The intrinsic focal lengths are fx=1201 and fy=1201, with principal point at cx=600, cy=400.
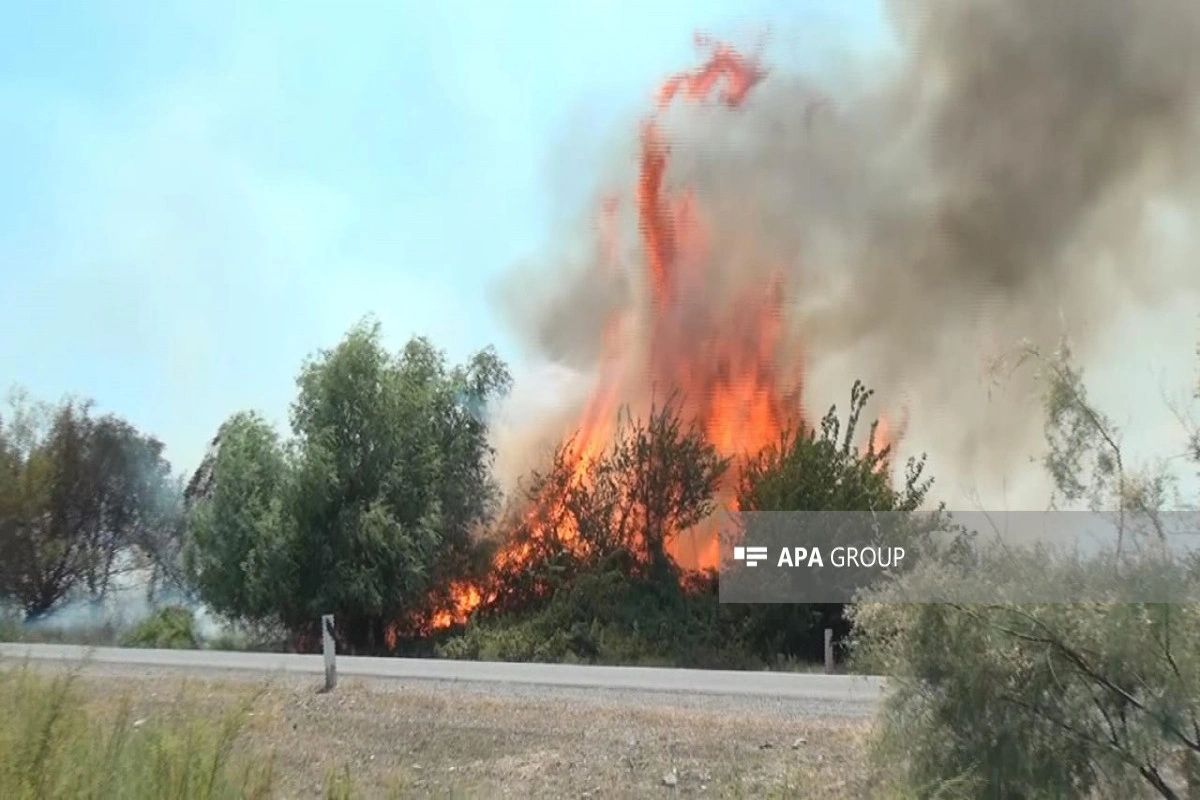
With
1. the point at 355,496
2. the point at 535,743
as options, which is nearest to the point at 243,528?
the point at 355,496

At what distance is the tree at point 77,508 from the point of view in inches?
1321

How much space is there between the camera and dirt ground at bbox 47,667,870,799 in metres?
9.42

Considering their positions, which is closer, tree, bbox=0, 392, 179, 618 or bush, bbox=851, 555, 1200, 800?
bush, bbox=851, 555, 1200, 800

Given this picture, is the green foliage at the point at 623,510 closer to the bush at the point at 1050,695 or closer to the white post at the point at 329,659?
the white post at the point at 329,659

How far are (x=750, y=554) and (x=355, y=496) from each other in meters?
9.61

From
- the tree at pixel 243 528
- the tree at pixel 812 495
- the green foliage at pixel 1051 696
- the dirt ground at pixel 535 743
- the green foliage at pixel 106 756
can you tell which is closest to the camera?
the green foliage at pixel 106 756

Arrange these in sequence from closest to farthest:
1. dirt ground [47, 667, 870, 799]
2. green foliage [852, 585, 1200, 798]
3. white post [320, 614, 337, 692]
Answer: green foliage [852, 585, 1200, 798], dirt ground [47, 667, 870, 799], white post [320, 614, 337, 692]

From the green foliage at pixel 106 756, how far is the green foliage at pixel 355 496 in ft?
69.6

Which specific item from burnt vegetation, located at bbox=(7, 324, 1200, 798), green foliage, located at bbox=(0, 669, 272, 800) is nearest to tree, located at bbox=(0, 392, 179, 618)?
burnt vegetation, located at bbox=(7, 324, 1200, 798)

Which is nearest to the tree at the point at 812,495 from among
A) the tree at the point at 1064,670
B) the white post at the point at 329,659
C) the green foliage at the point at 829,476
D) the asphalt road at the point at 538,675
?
the green foliage at the point at 829,476

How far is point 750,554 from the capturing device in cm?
2595

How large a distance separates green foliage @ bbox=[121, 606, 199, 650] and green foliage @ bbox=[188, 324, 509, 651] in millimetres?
853

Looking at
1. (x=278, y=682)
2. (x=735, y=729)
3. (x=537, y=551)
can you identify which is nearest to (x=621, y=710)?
(x=735, y=729)

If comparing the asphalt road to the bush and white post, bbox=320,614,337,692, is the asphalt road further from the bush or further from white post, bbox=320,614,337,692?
the bush
